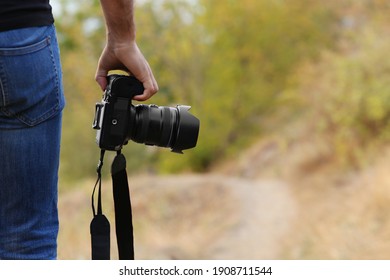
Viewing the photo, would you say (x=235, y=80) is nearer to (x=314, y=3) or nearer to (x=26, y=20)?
(x=314, y=3)

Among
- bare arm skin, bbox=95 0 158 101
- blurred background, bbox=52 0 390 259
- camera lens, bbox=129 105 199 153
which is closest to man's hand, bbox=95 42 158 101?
bare arm skin, bbox=95 0 158 101

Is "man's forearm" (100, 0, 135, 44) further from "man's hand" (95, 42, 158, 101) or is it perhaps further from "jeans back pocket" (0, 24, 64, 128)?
"jeans back pocket" (0, 24, 64, 128)

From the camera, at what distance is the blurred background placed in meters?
9.94

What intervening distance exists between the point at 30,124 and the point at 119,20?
0.41 m

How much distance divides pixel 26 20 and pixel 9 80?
16 cm

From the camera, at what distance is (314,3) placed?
29.5 meters

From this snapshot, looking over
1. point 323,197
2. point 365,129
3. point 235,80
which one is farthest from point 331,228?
point 235,80

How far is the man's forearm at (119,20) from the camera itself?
2127mm

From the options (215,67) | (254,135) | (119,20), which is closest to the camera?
(119,20)

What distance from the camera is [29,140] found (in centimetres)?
198

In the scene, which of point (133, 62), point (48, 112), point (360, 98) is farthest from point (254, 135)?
point (48, 112)

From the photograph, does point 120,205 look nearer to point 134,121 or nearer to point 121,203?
point 121,203

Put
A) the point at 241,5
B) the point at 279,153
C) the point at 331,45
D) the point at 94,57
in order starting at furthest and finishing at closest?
the point at 94,57, the point at 331,45, the point at 241,5, the point at 279,153

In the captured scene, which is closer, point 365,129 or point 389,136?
point 389,136
